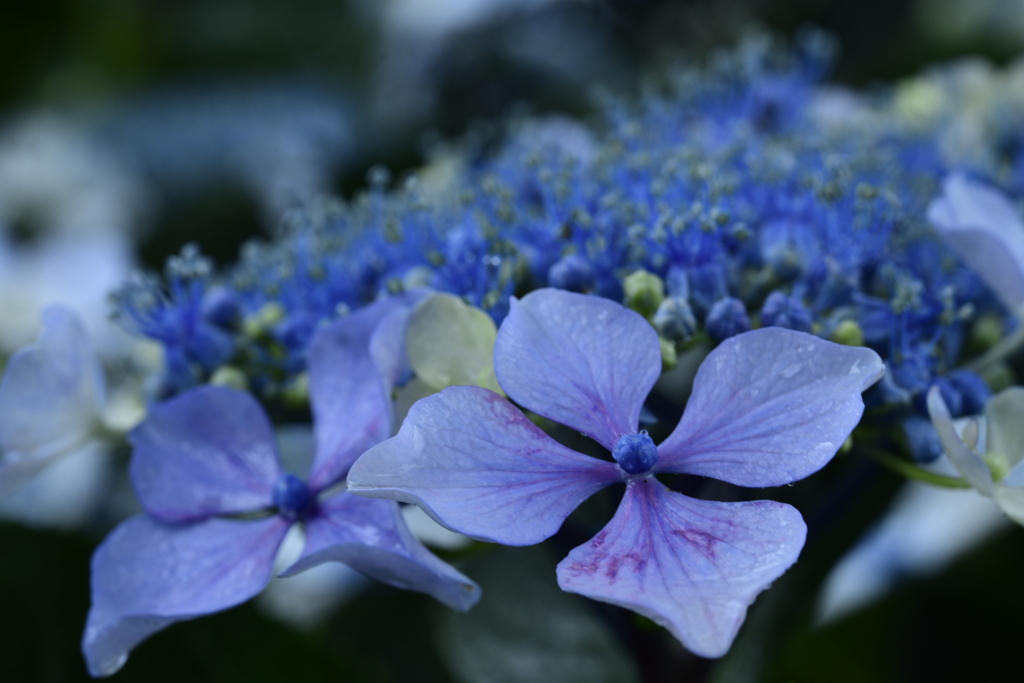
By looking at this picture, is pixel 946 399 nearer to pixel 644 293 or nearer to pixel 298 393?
pixel 644 293

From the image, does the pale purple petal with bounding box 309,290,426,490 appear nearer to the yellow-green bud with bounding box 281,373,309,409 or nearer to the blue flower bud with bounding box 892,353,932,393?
the yellow-green bud with bounding box 281,373,309,409

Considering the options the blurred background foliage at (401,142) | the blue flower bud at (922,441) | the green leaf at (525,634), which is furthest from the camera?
the green leaf at (525,634)

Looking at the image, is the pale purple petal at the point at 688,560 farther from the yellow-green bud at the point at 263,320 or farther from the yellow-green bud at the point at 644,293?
the yellow-green bud at the point at 263,320

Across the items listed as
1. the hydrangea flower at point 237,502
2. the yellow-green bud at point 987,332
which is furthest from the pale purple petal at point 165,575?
the yellow-green bud at point 987,332

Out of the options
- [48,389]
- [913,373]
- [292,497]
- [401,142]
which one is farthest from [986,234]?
[401,142]

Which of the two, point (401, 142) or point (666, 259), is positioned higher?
point (666, 259)
